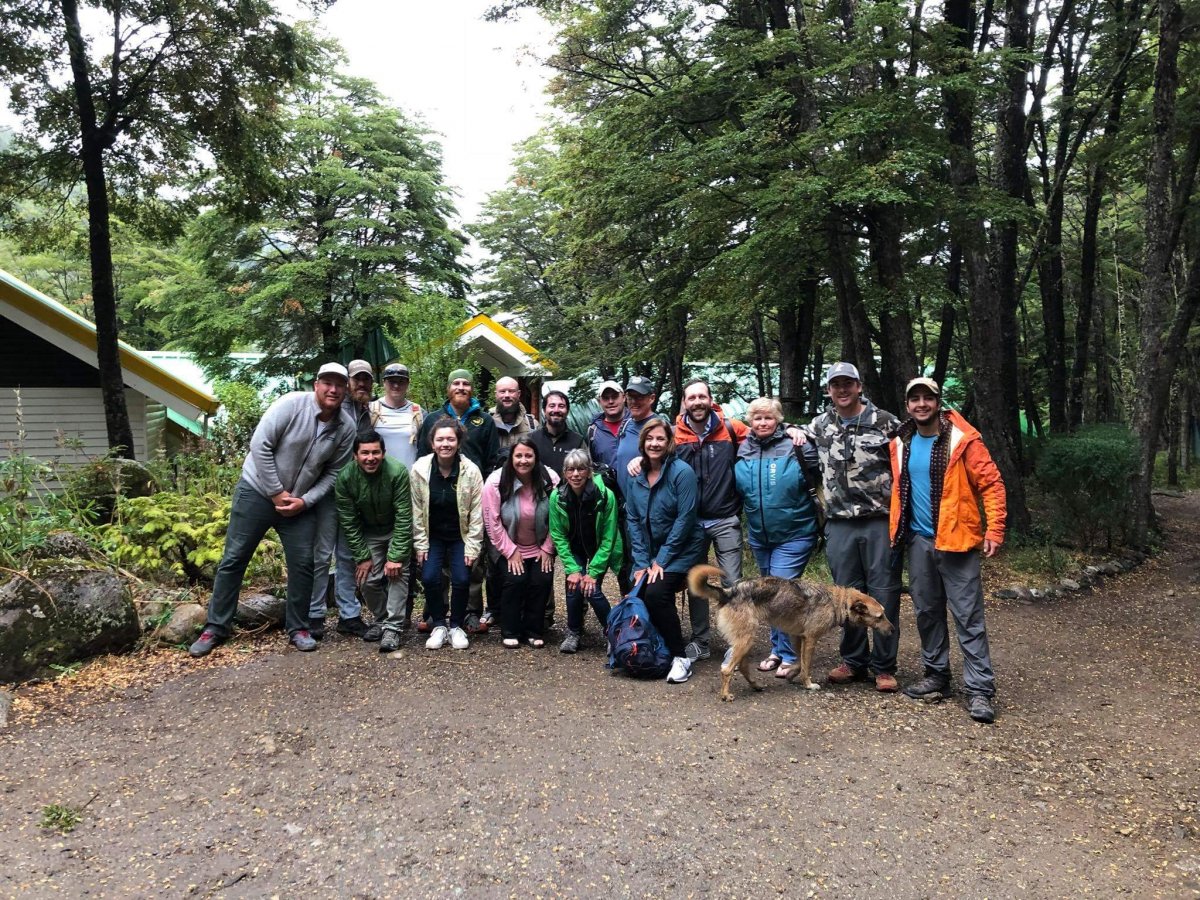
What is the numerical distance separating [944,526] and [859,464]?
0.60 m

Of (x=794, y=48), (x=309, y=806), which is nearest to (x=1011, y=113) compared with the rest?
(x=794, y=48)

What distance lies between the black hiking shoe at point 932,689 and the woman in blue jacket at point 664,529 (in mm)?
1362

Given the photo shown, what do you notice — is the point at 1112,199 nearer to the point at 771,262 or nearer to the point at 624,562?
the point at 771,262

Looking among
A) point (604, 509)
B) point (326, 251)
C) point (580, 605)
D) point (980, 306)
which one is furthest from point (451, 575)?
point (326, 251)

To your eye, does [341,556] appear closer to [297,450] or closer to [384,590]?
[384,590]

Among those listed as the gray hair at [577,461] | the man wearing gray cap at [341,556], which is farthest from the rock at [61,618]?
the gray hair at [577,461]

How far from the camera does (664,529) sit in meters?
4.91

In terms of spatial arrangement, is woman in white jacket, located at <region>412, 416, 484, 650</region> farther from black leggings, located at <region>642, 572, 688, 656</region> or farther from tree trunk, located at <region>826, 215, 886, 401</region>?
tree trunk, located at <region>826, 215, 886, 401</region>

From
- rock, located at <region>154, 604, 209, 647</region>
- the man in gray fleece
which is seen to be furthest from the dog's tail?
rock, located at <region>154, 604, 209, 647</region>

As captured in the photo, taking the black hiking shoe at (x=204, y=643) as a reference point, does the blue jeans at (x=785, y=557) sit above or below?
above

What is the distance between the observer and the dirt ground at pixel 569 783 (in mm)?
2830

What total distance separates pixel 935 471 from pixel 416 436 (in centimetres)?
357

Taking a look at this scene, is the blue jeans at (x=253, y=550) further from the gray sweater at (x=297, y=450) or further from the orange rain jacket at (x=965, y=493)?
the orange rain jacket at (x=965, y=493)

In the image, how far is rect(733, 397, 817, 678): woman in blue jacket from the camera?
4715 millimetres
